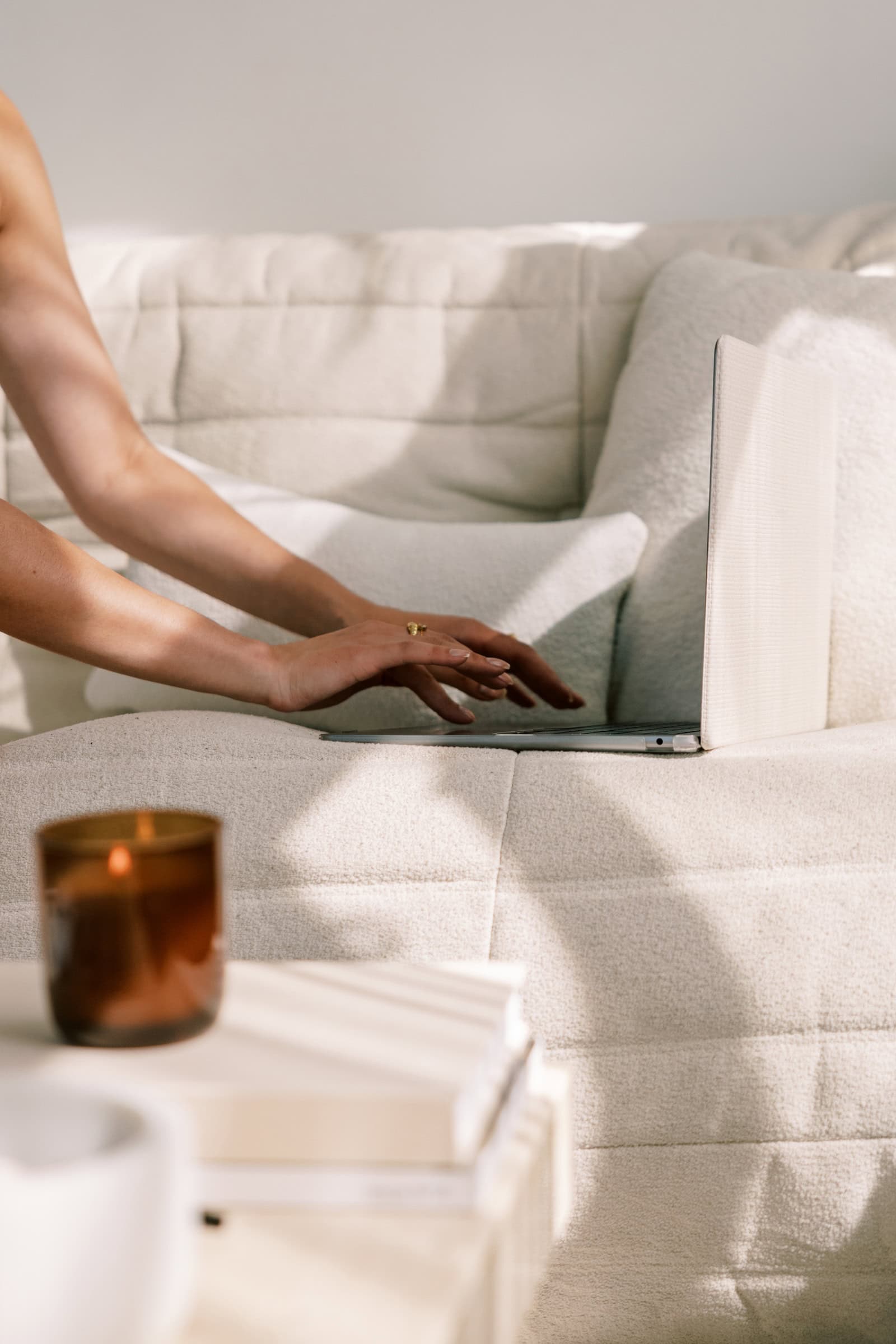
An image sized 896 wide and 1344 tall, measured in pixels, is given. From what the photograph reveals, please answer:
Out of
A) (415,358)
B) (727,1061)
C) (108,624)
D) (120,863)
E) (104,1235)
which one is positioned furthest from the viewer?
(415,358)

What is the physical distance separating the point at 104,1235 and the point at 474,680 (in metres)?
0.81

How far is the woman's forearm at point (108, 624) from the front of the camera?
895 mm

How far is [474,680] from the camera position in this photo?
111 centimetres

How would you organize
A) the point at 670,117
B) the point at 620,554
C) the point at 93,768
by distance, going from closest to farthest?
the point at 93,768 < the point at 620,554 < the point at 670,117

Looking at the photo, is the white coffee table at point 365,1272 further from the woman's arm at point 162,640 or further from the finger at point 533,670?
the finger at point 533,670

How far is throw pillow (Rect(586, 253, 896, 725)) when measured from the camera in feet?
4.09

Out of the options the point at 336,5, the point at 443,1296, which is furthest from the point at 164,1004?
the point at 336,5

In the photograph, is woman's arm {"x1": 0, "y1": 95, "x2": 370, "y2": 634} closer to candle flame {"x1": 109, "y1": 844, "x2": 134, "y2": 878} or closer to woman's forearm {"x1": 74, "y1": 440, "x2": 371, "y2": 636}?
woman's forearm {"x1": 74, "y1": 440, "x2": 371, "y2": 636}

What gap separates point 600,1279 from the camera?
2.68 feet

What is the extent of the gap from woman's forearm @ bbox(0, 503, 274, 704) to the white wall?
131cm

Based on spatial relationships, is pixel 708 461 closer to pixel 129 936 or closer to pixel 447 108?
pixel 447 108

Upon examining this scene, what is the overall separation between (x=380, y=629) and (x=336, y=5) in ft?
4.81

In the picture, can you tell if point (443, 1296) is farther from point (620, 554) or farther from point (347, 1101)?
point (620, 554)

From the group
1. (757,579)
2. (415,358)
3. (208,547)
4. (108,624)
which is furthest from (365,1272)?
(415,358)
